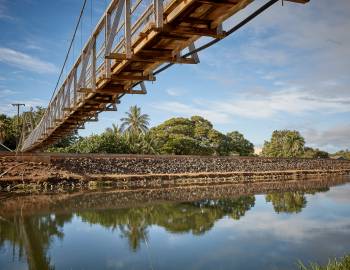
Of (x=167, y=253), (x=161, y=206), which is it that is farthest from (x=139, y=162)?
(x=167, y=253)

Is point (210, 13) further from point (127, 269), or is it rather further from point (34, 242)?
point (34, 242)

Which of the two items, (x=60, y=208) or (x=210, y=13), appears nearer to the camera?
(x=210, y=13)

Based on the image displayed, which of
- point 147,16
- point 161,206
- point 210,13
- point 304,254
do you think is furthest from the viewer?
point 161,206

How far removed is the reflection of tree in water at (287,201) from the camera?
54.1 ft

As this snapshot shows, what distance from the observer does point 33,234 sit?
11234 mm

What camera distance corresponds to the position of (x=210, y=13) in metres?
5.89

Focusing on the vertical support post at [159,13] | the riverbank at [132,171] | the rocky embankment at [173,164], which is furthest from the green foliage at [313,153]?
the vertical support post at [159,13]

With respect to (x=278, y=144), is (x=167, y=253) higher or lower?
lower

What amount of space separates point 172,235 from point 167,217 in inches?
118

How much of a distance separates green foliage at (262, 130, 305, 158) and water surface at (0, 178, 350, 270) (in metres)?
37.6

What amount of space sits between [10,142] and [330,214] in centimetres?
3576

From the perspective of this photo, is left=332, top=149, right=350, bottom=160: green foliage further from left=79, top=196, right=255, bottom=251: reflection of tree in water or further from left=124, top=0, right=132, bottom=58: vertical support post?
left=124, top=0, right=132, bottom=58: vertical support post

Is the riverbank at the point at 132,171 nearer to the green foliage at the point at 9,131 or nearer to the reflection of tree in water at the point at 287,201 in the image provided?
the reflection of tree in water at the point at 287,201

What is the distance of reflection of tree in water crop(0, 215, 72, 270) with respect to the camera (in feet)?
28.8
